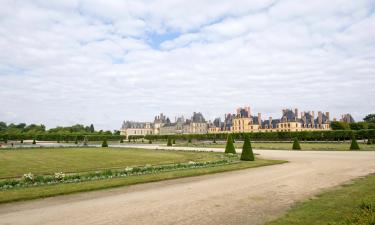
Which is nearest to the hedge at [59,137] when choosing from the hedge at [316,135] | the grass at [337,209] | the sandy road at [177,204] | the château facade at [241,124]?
the hedge at [316,135]

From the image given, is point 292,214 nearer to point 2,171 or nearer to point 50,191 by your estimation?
point 50,191

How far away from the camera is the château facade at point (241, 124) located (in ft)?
365

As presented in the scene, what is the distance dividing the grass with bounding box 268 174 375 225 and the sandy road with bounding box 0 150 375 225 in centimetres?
48

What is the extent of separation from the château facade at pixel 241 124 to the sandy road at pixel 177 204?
97.8m

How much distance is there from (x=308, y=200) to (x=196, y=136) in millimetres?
68936

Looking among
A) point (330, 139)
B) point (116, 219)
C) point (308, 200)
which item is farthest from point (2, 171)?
point (330, 139)

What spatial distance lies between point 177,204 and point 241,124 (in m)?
115

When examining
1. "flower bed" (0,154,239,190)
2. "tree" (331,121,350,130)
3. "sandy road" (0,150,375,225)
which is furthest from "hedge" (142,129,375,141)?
"sandy road" (0,150,375,225)

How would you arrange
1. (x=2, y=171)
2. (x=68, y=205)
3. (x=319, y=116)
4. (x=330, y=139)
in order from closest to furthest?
(x=68, y=205), (x=2, y=171), (x=330, y=139), (x=319, y=116)

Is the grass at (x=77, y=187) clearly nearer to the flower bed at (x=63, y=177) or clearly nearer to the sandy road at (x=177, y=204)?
the sandy road at (x=177, y=204)

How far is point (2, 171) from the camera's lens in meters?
16.7

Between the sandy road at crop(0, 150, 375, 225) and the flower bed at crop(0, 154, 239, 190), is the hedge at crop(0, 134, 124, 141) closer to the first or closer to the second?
the flower bed at crop(0, 154, 239, 190)

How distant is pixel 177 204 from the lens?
368 inches

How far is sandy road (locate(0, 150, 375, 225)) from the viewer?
777cm
